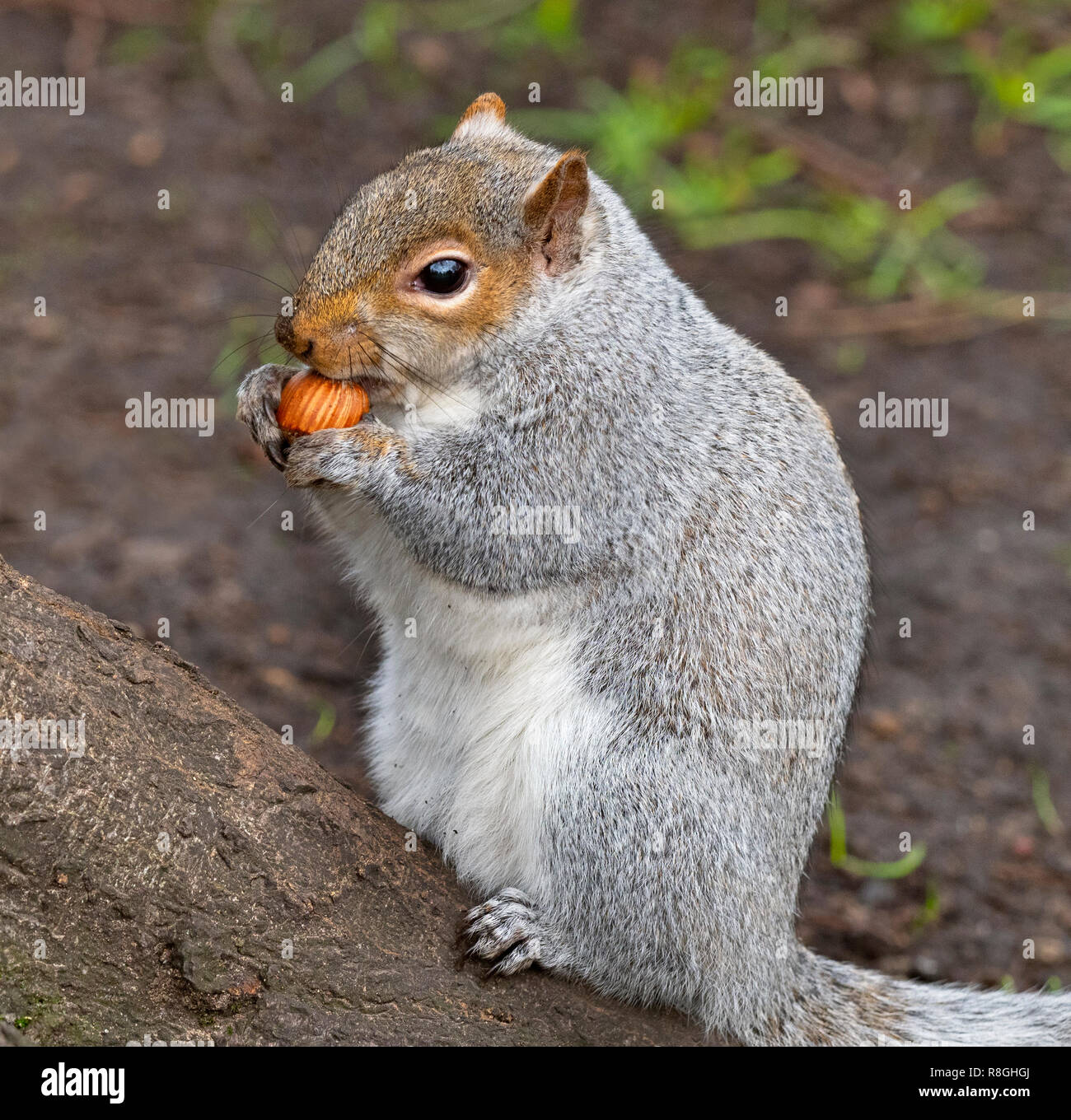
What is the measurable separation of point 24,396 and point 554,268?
3424 millimetres

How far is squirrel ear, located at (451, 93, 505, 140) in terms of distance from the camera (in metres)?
3.93

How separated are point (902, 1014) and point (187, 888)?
2.03 m

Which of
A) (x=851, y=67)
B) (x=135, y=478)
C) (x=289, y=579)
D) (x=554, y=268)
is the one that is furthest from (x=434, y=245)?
(x=851, y=67)

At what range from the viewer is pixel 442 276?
3.35 meters

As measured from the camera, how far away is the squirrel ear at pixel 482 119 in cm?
393

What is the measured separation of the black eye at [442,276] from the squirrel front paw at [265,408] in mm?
481

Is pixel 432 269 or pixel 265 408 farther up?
pixel 432 269

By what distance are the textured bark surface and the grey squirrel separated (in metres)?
0.27

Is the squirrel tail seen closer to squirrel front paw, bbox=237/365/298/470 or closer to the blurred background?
the blurred background

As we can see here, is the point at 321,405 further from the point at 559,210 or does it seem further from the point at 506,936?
the point at 506,936

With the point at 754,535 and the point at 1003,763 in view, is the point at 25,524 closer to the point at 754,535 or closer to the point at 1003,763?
the point at 754,535

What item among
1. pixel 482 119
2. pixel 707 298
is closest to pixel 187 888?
pixel 482 119

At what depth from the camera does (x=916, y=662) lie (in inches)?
224

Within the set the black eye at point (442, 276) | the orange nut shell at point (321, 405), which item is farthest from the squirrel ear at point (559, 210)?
the orange nut shell at point (321, 405)
